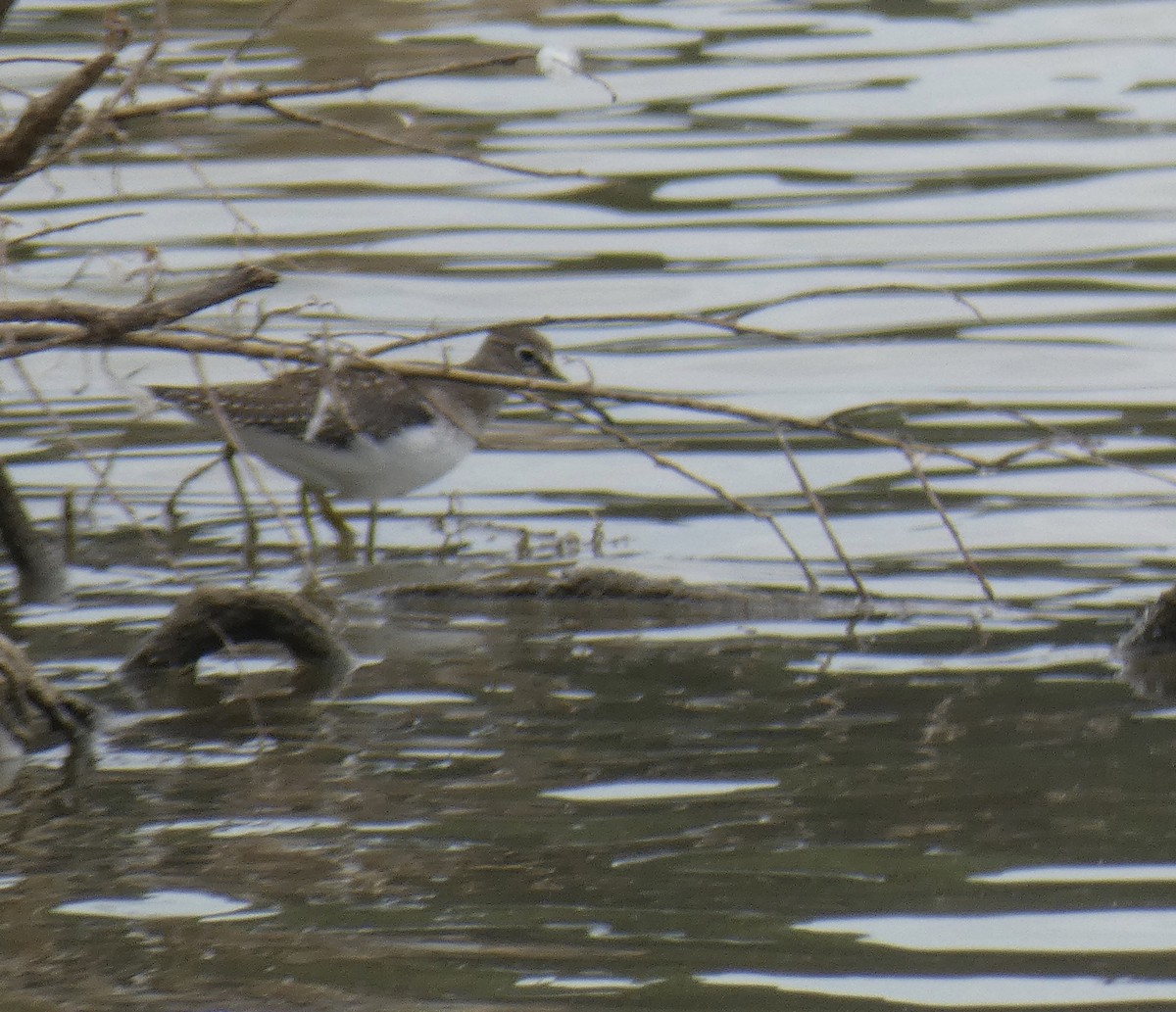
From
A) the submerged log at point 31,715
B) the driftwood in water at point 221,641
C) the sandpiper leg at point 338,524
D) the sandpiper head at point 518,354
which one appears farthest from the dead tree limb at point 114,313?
the sandpiper head at point 518,354

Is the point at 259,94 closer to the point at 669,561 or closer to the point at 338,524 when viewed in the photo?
the point at 669,561

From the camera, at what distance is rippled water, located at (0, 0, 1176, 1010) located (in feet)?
17.9

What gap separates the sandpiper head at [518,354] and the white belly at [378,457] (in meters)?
1.06

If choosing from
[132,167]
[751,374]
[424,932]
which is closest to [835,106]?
[132,167]

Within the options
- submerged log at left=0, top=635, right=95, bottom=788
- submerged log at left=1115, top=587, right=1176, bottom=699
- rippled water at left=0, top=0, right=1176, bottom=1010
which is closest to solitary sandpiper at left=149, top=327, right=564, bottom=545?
rippled water at left=0, top=0, right=1176, bottom=1010

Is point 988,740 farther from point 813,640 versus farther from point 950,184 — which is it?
point 950,184

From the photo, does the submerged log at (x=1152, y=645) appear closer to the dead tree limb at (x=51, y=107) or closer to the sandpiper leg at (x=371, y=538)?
the sandpiper leg at (x=371, y=538)

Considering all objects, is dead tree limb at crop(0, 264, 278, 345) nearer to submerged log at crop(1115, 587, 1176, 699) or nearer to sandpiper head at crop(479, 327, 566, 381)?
submerged log at crop(1115, 587, 1176, 699)

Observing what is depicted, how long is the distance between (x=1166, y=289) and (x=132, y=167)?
6.44m

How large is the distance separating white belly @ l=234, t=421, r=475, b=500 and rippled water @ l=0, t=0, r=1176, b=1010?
0.26m

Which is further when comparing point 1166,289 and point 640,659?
point 1166,289

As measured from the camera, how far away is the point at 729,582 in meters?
8.62

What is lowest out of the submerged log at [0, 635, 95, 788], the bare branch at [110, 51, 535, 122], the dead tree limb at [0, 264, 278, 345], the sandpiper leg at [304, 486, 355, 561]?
the sandpiper leg at [304, 486, 355, 561]

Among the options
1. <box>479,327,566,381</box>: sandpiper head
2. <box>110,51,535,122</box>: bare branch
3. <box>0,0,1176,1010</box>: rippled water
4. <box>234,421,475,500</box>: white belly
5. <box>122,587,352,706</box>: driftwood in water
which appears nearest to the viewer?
<box>0,0,1176,1010</box>: rippled water
